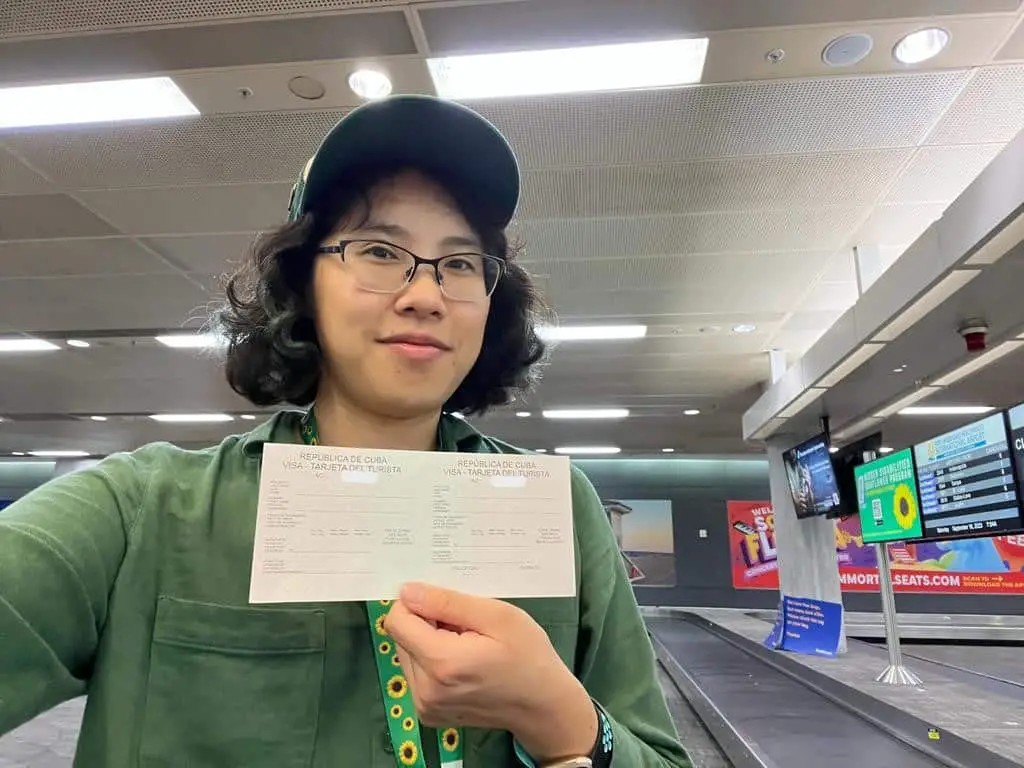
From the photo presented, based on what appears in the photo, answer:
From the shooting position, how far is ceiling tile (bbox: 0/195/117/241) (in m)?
4.08

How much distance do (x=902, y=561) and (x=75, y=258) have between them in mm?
15929

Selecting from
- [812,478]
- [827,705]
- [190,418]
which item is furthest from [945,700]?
[190,418]

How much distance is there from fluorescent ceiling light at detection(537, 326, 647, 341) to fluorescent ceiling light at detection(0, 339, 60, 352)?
5.27m

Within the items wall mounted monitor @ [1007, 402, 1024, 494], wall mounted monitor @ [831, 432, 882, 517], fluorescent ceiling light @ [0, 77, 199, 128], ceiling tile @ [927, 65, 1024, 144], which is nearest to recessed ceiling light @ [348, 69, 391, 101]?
fluorescent ceiling light @ [0, 77, 199, 128]

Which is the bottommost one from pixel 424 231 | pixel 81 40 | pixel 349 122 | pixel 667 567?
pixel 667 567

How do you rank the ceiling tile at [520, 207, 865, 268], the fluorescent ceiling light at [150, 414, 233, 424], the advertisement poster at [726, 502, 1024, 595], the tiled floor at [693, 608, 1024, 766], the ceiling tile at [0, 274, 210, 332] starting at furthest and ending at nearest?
the advertisement poster at [726, 502, 1024, 595]
the fluorescent ceiling light at [150, 414, 233, 424]
the ceiling tile at [0, 274, 210, 332]
the ceiling tile at [520, 207, 865, 268]
the tiled floor at [693, 608, 1024, 766]

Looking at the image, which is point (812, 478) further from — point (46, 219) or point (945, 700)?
point (46, 219)

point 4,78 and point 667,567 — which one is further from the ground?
point 4,78

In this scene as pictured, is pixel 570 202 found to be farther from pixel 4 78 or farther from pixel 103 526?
pixel 103 526

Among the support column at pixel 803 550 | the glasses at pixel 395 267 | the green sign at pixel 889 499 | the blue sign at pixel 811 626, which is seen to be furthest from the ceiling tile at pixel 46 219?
the support column at pixel 803 550

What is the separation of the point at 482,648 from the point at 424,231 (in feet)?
1.54

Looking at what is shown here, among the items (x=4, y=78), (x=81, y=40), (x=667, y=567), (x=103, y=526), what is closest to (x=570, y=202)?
(x=81, y=40)

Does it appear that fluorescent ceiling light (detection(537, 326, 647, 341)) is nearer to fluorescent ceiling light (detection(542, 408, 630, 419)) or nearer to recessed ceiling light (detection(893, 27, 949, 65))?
fluorescent ceiling light (detection(542, 408, 630, 419))

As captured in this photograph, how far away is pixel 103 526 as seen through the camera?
635mm
